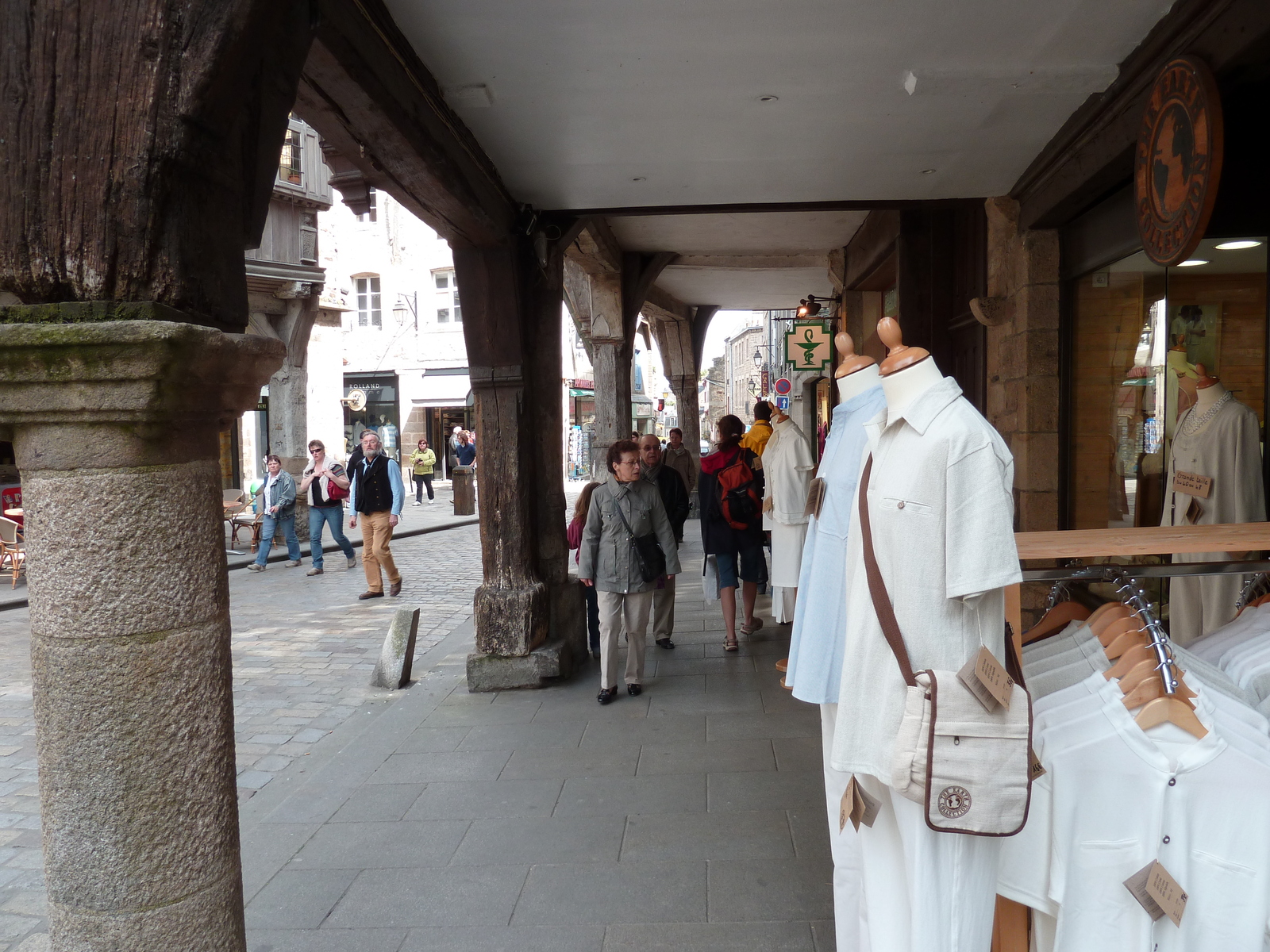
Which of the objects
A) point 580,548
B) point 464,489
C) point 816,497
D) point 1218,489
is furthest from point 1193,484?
point 464,489

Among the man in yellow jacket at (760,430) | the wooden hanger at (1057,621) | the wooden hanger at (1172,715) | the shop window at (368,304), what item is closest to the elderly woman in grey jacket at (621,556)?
the wooden hanger at (1057,621)

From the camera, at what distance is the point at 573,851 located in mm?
3600

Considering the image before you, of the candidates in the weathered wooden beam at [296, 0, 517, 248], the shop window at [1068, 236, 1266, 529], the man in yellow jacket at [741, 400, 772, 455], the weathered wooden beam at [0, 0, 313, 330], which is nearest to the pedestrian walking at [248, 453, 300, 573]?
the man in yellow jacket at [741, 400, 772, 455]

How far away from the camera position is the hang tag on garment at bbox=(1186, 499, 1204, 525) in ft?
12.8

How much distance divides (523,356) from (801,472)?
203 cm

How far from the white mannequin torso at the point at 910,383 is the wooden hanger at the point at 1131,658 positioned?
72cm

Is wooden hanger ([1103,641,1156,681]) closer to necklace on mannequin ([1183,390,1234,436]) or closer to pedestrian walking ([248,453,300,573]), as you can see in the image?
necklace on mannequin ([1183,390,1234,436])

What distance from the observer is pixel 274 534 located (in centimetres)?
1248

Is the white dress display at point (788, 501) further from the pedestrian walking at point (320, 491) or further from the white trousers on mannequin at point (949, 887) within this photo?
the pedestrian walking at point (320, 491)

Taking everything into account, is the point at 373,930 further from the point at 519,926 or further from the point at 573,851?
the point at 573,851

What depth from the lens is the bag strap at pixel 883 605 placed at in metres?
2.06

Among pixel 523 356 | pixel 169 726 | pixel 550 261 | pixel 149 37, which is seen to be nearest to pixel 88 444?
pixel 169 726

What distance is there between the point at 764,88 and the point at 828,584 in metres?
2.27

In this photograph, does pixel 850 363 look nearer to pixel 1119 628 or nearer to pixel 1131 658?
pixel 1119 628
